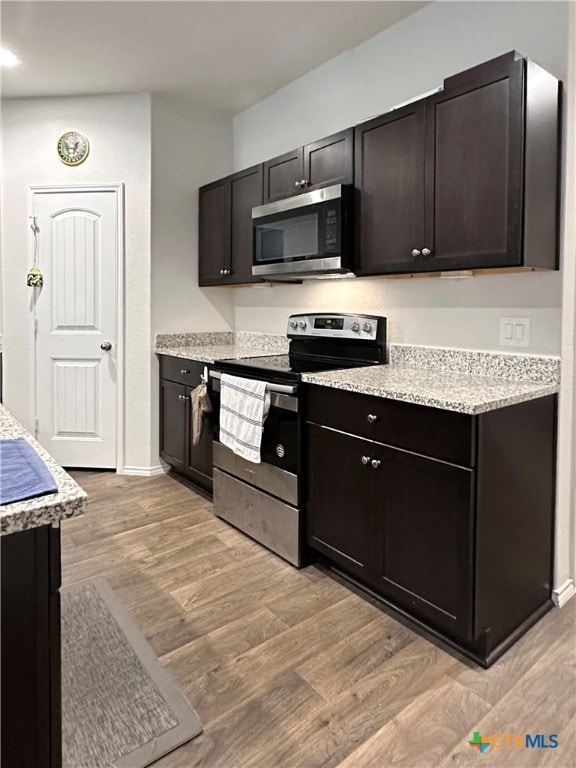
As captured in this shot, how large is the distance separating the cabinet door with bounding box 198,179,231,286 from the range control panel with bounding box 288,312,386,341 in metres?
0.73

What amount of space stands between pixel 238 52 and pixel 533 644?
3.24 meters

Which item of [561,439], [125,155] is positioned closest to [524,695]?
[561,439]

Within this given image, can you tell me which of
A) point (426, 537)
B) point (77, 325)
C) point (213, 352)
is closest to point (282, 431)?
point (426, 537)

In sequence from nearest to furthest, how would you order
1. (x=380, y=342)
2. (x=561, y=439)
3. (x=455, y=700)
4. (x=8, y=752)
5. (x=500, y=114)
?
(x=8, y=752)
(x=455, y=700)
(x=500, y=114)
(x=561, y=439)
(x=380, y=342)

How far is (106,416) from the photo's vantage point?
386 cm

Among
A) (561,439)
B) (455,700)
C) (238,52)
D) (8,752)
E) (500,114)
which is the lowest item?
(455,700)

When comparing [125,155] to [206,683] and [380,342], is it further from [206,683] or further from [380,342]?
[206,683]

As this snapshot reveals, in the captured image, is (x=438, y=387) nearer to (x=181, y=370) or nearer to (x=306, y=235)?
(x=306, y=235)

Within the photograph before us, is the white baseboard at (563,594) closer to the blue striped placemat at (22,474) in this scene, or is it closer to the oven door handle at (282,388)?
the oven door handle at (282,388)

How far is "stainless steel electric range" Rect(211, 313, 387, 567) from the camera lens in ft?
7.95

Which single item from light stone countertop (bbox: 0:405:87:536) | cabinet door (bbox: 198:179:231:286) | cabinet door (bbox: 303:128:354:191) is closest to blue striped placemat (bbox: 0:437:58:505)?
light stone countertop (bbox: 0:405:87:536)

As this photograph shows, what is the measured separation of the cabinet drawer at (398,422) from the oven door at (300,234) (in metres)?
0.72

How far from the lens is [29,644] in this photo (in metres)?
0.89

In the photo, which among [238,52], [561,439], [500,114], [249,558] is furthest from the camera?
[238,52]
